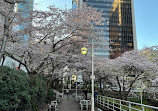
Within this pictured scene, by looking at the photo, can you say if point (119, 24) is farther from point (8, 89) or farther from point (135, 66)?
point (8, 89)

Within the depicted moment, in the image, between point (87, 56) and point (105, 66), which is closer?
point (105, 66)

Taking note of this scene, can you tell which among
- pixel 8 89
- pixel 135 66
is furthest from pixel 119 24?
pixel 8 89

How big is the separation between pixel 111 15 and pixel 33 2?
8697 cm

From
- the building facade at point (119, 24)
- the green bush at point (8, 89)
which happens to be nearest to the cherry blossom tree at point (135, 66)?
the green bush at point (8, 89)

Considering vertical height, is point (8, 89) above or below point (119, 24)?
below

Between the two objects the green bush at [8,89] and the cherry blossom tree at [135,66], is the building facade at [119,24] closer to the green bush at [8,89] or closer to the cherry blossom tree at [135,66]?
the cherry blossom tree at [135,66]

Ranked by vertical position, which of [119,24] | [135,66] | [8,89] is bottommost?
[8,89]

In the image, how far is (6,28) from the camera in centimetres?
676

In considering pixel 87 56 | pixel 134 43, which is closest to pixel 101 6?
pixel 134 43

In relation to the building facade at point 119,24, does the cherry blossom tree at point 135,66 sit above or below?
below

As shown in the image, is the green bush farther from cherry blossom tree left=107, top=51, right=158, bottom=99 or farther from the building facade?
the building facade

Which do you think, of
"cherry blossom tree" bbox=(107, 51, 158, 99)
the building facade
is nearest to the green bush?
"cherry blossom tree" bbox=(107, 51, 158, 99)

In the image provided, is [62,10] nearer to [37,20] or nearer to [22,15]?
[37,20]

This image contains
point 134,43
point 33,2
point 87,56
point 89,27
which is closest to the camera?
point 33,2
